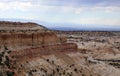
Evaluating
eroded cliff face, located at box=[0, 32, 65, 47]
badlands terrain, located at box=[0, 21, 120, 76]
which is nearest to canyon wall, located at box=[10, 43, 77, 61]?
badlands terrain, located at box=[0, 21, 120, 76]

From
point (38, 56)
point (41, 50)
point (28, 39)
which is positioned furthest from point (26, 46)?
point (41, 50)

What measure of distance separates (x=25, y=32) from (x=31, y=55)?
5746mm

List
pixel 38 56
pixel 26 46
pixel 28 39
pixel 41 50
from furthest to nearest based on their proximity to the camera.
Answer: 1. pixel 41 50
2. pixel 28 39
3. pixel 26 46
4. pixel 38 56

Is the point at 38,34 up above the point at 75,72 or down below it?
above

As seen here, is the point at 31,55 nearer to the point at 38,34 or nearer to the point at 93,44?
the point at 38,34

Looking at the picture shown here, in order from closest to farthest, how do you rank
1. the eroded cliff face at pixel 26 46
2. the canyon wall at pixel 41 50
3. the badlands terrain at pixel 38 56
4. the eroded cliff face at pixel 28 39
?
the eroded cliff face at pixel 26 46, the badlands terrain at pixel 38 56, the canyon wall at pixel 41 50, the eroded cliff face at pixel 28 39

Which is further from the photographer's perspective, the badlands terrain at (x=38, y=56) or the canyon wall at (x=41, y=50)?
the canyon wall at (x=41, y=50)

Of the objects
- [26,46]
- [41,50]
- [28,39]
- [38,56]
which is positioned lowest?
[38,56]

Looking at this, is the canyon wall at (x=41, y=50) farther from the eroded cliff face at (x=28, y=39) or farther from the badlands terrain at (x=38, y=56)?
the eroded cliff face at (x=28, y=39)

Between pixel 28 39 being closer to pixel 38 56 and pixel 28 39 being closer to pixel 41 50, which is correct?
pixel 41 50

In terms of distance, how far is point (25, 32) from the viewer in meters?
57.8

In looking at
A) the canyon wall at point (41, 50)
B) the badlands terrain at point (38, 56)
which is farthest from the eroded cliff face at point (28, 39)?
the canyon wall at point (41, 50)

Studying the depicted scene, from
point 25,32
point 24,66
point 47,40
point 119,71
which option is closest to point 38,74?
point 24,66

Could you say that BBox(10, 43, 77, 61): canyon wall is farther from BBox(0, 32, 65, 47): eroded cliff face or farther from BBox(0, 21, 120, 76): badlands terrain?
BBox(0, 32, 65, 47): eroded cliff face
